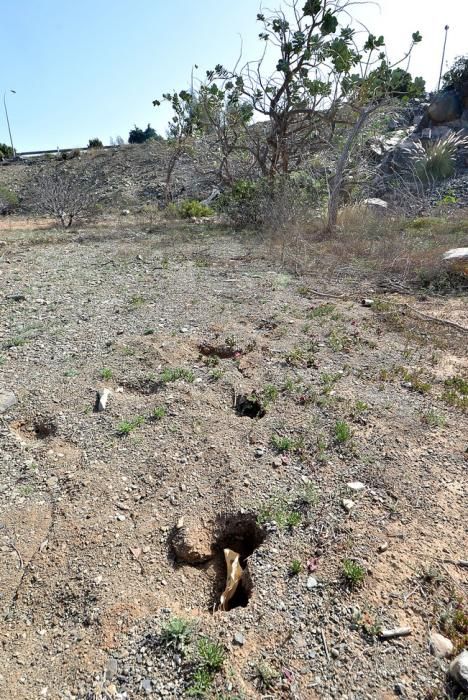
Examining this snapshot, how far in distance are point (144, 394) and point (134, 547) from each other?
4.52 ft

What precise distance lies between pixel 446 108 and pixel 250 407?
19.3 m

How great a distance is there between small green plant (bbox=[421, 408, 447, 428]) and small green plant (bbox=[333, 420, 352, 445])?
1.84 feet

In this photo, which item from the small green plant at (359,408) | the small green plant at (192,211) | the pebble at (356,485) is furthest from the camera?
the small green plant at (192,211)

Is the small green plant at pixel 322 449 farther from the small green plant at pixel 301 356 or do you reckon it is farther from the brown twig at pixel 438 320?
the brown twig at pixel 438 320

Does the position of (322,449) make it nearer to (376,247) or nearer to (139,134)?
(376,247)

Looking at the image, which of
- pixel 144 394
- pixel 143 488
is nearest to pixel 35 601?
pixel 143 488

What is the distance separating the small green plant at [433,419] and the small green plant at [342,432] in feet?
1.84

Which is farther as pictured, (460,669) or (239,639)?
(239,639)

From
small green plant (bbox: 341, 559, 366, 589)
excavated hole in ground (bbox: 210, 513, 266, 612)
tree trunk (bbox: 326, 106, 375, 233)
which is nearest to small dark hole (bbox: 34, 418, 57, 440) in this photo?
excavated hole in ground (bbox: 210, 513, 266, 612)

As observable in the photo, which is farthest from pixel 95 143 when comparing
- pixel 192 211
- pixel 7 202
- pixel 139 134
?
pixel 192 211

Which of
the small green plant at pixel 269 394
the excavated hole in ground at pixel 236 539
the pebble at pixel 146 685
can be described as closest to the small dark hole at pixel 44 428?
the excavated hole in ground at pixel 236 539

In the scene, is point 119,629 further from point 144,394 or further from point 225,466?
point 144,394

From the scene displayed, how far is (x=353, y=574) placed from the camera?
1.98m

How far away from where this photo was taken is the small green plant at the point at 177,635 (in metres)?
1.75
